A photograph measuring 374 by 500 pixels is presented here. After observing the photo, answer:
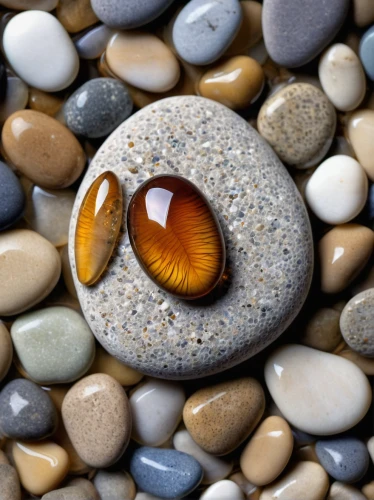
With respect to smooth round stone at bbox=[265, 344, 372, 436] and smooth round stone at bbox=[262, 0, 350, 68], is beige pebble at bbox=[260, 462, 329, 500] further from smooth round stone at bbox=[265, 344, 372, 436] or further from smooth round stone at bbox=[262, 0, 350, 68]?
smooth round stone at bbox=[262, 0, 350, 68]

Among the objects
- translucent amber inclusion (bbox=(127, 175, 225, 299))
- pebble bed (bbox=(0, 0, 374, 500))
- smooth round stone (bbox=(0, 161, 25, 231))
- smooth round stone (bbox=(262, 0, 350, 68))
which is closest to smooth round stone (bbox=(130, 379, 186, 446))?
pebble bed (bbox=(0, 0, 374, 500))

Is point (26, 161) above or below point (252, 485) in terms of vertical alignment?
above

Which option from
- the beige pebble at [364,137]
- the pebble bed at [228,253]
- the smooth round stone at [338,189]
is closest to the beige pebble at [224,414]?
the pebble bed at [228,253]

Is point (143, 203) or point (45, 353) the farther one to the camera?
point (45, 353)

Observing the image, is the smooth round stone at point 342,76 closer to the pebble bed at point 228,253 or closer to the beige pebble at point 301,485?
the pebble bed at point 228,253

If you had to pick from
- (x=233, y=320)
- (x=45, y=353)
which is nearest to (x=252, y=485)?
(x=233, y=320)

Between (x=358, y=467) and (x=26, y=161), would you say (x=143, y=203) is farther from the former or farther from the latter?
(x=358, y=467)
